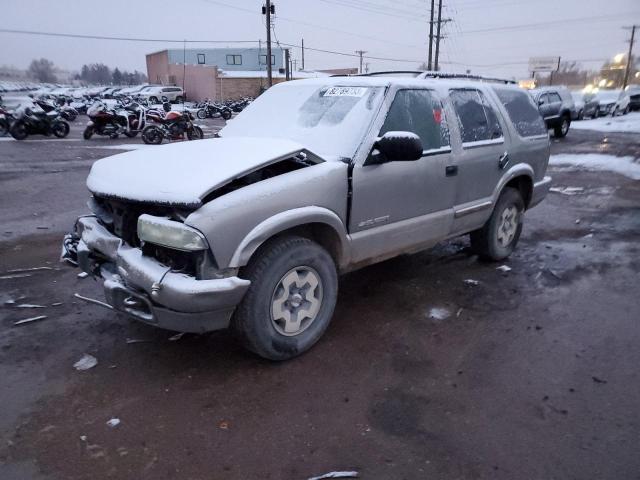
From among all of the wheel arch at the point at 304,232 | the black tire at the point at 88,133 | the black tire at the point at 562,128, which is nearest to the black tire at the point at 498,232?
the wheel arch at the point at 304,232

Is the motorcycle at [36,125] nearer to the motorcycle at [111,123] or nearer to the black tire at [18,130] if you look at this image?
the black tire at [18,130]

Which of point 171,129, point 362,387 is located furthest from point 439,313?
point 171,129

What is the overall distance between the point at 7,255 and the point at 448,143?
4731 millimetres

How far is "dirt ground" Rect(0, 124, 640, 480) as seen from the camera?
239 centimetres

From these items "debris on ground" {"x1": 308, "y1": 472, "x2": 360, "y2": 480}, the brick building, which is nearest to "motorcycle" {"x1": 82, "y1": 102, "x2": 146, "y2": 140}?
"debris on ground" {"x1": 308, "y1": 472, "x2": 360, "y2": 480}

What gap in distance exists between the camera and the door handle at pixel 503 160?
4.70 m

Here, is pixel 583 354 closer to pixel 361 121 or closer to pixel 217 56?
pixel 361 121

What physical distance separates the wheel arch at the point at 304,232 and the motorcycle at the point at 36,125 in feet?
54.5

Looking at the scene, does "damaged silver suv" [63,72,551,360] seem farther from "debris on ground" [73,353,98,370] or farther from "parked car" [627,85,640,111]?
"parked car" [627,85,640,111]

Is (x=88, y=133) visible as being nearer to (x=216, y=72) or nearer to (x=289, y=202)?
(x=289, y=202)

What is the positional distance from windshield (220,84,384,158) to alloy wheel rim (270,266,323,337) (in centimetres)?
90

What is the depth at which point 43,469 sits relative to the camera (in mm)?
2303

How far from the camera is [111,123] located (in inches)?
661

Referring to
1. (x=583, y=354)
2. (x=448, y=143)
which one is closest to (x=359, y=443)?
(x=583, y=354)
